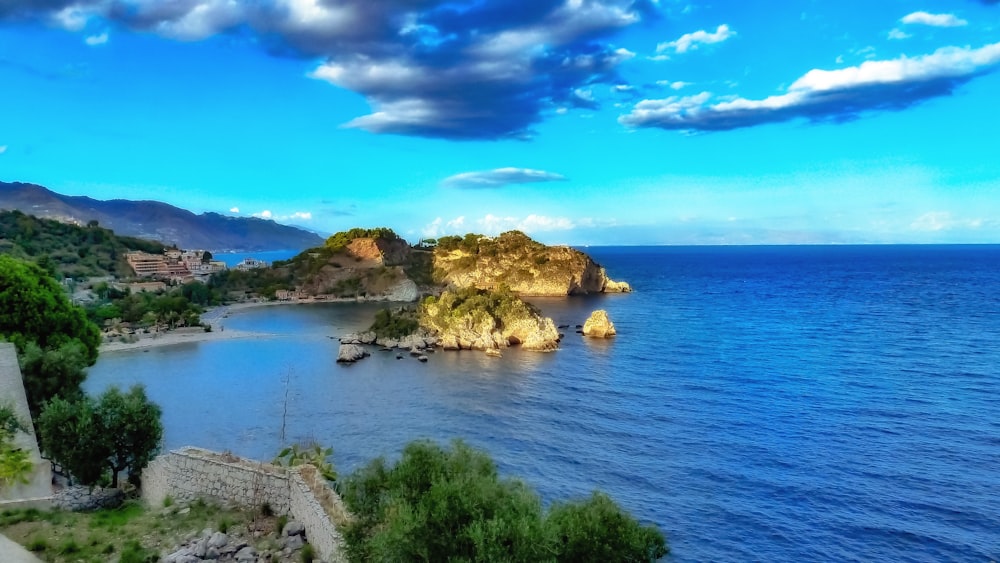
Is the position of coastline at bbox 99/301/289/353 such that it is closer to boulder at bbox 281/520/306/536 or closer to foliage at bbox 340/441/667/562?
boulder at bbox 281/520/306/536

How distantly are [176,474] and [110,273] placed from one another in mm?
143459

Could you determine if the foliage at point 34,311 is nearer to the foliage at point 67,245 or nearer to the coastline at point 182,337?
the coastline at point 182,337

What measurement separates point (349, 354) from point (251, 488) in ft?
173

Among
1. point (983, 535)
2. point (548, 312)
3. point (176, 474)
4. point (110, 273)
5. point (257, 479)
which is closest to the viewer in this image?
point (257, 479)

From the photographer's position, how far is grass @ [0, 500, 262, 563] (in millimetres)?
16703

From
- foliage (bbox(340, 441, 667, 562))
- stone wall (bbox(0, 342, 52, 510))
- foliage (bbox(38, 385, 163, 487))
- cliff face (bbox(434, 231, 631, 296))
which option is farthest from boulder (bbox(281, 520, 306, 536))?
cliff face (bbox(434, 231, 631, 296))

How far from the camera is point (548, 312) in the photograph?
112812 mm

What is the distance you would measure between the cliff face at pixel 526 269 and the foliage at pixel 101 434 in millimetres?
122122

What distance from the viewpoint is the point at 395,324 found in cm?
8425

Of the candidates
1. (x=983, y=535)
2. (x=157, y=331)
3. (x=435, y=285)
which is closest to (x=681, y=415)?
(x=983, y=535)

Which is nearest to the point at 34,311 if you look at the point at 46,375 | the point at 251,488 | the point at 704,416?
the point at 46,375

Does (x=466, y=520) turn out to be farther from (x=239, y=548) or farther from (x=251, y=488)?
(x=251, y=488)

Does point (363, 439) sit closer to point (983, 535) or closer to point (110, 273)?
point (983, 535)

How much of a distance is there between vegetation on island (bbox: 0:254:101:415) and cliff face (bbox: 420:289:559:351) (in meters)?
44.4
